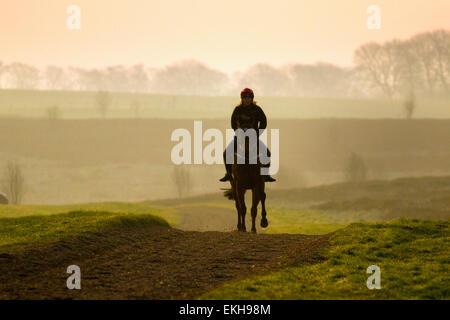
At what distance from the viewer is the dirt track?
43.3 feet

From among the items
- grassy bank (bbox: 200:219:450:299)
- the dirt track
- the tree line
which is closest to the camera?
grassy bank (bbox: 200:219:450:299)

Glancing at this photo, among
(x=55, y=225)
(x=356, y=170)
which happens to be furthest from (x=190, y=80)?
(x=55, y=225)

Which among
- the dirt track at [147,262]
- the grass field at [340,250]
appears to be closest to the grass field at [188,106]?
the grass field at [340,250]

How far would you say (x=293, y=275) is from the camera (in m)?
14.6

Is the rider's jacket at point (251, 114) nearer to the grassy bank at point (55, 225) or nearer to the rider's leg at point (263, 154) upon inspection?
the rider's leg at point (263, 154)

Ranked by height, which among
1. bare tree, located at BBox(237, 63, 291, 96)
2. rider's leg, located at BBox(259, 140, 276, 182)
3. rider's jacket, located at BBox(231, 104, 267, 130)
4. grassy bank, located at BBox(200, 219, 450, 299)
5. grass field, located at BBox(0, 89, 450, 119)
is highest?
bare tree, located at BBox(237, 63, 291, 96)

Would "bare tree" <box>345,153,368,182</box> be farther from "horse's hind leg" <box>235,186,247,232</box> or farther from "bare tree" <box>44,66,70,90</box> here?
"bare tree" <box>44,66,70,90</box>

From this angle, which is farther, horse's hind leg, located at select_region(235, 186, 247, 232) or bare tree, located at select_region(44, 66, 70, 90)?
bare tree, located at select_region(44, 66, 70, 90)

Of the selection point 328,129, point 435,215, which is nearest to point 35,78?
point 328,129

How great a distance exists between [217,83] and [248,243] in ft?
474

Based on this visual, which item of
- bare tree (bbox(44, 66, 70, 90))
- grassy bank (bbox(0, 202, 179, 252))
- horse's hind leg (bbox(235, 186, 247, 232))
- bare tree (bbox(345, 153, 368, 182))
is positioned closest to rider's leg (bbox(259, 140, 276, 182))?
horse's hind leg (bbox(235, 186, 247, 232))

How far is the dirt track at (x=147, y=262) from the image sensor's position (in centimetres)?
1321

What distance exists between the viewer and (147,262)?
16.4 metres
